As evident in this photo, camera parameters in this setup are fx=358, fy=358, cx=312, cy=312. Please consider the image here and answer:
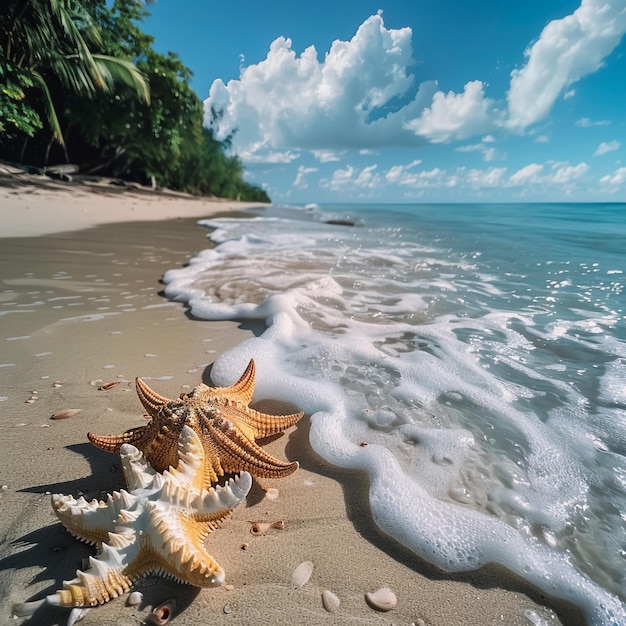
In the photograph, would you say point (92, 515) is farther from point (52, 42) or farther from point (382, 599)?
point (52, 42)

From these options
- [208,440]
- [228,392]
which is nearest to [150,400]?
[228,392]

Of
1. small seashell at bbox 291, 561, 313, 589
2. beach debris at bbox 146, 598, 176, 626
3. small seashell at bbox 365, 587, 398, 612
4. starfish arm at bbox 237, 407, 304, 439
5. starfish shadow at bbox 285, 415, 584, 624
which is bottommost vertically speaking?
starfish shadow at bbox 285, 415, 584, 624

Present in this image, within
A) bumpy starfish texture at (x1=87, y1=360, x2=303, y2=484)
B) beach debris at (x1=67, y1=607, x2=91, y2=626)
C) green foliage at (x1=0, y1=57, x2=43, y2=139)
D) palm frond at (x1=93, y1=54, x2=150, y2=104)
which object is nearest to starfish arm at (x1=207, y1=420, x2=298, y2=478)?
bumpy starfish texture at (x1=87, y1=360, x2=303, y2=484)

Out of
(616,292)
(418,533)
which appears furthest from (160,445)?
(616,292)

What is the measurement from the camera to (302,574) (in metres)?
1.62

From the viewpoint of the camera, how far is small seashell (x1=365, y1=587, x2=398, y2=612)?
1.50 metres

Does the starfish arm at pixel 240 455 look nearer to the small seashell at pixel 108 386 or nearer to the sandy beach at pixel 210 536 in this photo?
the sandy beach at pixel 210 536

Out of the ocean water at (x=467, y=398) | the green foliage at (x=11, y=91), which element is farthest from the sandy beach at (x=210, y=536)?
the green foliage at (x=11, y=91)

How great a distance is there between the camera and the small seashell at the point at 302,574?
159 centimetres

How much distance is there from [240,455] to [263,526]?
1.21 ft

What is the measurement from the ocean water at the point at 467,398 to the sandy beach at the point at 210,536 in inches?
5.3

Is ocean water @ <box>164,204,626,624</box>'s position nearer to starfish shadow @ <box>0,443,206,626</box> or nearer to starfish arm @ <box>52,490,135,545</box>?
starfish shadow @ <box>0,443,206,626</box>

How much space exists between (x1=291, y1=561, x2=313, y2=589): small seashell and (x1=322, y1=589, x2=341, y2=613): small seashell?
99 mm

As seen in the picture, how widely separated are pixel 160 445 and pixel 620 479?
2745 millimetres
